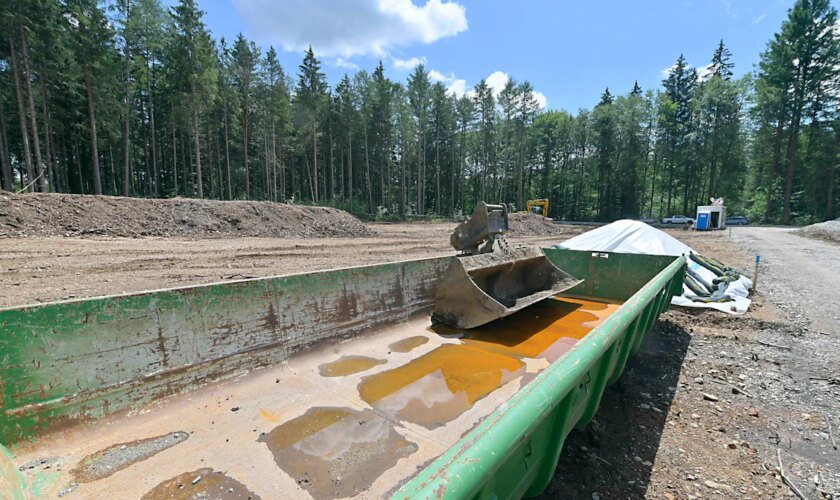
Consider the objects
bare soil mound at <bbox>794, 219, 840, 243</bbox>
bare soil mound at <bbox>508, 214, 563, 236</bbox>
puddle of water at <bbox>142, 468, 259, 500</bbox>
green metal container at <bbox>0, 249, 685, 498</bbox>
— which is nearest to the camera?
green metal container at <bbox>0, 249, 685, 498</bbox>

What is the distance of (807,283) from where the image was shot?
7.27 m

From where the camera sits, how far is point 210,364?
8.16 ft

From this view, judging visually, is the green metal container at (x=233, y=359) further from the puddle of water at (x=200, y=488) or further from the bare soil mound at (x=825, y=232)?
the bare soil mound at (x=825, y=232)

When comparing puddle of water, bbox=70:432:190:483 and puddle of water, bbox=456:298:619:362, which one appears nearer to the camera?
puddle of water, bbox=70:432:190:483

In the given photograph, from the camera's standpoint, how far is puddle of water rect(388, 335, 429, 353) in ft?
10.9

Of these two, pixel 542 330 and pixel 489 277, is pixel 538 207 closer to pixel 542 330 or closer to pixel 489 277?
pixel 489 277

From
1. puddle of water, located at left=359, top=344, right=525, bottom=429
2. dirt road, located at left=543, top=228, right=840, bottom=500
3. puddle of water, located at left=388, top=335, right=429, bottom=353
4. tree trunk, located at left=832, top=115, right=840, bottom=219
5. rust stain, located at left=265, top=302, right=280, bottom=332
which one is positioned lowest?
dirt road, located at left=543, top=228, right=840, bottom=500

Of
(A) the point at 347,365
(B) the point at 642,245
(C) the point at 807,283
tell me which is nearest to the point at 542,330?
(A) the point at 347,365

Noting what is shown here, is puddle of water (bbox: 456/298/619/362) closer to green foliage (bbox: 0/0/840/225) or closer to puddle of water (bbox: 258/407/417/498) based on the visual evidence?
puddle of water (bbox: 258/407/417/498)

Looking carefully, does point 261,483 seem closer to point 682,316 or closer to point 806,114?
point 682,316

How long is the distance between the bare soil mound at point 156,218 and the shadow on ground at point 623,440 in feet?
41.7

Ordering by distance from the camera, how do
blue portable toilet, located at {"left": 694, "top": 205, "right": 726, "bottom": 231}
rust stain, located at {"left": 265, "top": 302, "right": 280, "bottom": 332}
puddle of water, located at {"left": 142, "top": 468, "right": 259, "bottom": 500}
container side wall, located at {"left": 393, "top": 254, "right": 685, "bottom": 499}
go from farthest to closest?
blue portable toilet, located at {"left": 694, "top": 205, "right": 726, "bottom": 231}
rust stain, located at {"left": 265, "top": 302, "right": 280, "bottom": 332}
puddle of water, located at {"left": 142, "top": 468, "right": 259, "bottom": 500}
container side wall, located at {"left": 393, "top": 254, "right": 685, "bottom": 499}

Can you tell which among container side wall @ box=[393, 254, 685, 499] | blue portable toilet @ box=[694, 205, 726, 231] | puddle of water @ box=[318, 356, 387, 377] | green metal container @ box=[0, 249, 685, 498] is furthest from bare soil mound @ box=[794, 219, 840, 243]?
puddle of water @ box=[318, 356, 387, 377]

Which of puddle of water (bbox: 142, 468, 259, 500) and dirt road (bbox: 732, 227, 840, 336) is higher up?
puddle of water (bbox: 142, 468, 259, 500)
